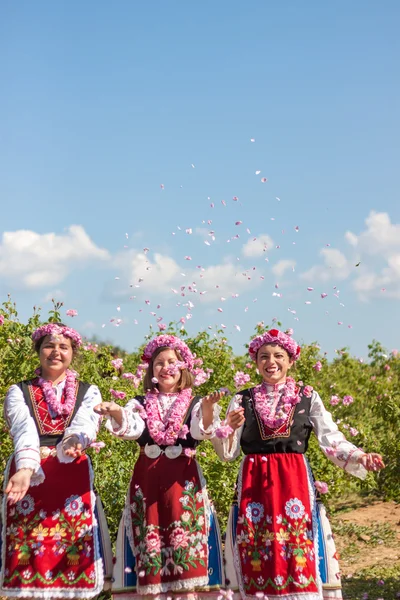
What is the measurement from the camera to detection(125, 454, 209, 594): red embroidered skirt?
16.9 ft

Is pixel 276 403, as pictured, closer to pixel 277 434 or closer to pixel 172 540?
pixel 277 434

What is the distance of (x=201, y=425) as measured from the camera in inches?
210

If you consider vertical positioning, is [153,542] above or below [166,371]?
below

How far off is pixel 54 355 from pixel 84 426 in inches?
23.6

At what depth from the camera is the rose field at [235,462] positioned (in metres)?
7.72

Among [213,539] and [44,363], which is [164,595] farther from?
[44,363]

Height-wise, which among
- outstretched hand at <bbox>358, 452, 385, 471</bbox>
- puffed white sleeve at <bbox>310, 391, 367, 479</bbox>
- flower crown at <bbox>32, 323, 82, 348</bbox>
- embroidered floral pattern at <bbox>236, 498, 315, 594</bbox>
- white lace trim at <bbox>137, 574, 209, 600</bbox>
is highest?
flower crown at <bbox>32, 323, 82, 348</bbox>

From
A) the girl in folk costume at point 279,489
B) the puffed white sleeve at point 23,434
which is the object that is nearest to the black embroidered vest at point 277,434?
the girl in folk costume at point 279,489

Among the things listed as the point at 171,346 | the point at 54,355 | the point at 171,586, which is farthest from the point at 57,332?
the point at 171,586

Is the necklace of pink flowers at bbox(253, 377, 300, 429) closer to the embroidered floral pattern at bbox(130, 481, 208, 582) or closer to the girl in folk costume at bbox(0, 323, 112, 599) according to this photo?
the embroidered floral pattern at bbox(130, 481, 208, 582)

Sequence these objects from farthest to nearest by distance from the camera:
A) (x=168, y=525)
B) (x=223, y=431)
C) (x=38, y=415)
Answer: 1. (x=38, y=415)
2. (x=168, y=525)
3. (x=223, y=431)

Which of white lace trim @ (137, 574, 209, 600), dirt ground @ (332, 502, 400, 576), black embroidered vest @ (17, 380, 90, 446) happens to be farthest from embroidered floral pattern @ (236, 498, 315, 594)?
dirt ground @ (332, 502, 400, 576)

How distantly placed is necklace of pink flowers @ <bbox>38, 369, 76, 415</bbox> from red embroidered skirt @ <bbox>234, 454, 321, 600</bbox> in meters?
1.35

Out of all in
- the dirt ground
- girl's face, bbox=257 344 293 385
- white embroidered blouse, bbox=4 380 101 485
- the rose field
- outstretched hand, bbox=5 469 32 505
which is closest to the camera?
outstretched hand, bbox=5 469 32 505
